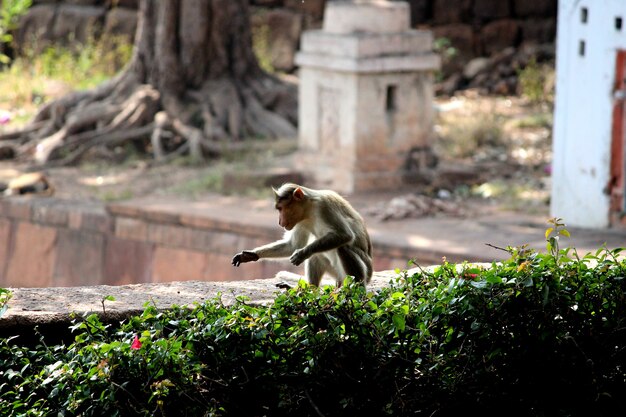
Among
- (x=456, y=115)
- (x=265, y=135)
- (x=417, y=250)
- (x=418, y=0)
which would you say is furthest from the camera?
(x=418, y=0)

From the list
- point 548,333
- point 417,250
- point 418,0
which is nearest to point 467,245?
point 417,250

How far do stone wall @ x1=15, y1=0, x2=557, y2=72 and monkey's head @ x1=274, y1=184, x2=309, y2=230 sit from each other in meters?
16.4

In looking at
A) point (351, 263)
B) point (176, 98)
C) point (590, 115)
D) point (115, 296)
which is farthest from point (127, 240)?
point (115, 296)

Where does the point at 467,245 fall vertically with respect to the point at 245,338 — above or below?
below

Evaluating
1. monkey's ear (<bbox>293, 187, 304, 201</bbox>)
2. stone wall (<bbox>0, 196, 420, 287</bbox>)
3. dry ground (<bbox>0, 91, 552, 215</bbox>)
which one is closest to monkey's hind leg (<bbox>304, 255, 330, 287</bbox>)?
monkey's ear (<bbox>293, 187, 304, 201</bbox>)

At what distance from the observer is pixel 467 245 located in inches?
474

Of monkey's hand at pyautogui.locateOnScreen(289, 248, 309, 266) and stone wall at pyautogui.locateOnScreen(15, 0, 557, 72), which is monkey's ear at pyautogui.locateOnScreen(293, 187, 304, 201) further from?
stone wall at pyautogui.locateOnScreen(15, 0, 557, 72)

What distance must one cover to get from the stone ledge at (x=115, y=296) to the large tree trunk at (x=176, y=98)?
10.1 m

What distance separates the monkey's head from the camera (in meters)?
6.82

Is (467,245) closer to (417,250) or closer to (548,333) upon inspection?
(417,250)

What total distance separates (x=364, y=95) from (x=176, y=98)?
152 inches

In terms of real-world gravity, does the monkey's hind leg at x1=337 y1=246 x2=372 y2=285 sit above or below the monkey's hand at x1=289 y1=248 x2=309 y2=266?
below

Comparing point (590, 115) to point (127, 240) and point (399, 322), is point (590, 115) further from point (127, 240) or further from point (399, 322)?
point (399, 322)

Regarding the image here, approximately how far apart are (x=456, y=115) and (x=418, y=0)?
16.9 ft
